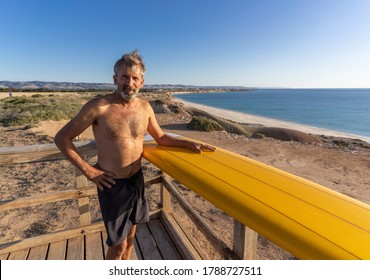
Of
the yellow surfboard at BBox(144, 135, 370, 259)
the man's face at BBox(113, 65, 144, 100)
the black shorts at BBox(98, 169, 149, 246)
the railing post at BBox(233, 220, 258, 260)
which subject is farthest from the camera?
the black shorts at BBox(98, 169, 149, 246)

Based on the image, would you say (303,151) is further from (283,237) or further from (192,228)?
(283,237)

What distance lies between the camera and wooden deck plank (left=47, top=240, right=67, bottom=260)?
2617mm

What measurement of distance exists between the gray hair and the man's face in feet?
0.10

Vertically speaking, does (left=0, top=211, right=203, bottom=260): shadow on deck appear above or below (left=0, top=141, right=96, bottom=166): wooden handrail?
below

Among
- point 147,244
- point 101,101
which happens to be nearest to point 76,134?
point 101,101

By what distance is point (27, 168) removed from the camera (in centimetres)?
700

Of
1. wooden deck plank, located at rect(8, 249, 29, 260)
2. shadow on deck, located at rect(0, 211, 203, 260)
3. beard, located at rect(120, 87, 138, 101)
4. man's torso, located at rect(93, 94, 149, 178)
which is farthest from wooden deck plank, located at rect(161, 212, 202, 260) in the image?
beard, located at rect(120, 87, 138, 101)

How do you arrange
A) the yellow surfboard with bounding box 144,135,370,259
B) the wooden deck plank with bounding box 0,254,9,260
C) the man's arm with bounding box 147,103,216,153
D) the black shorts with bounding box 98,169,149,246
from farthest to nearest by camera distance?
the wooden deck plank with bounding box 0,254,9,260, the man's arm with bounding box 147,103,216,153, the black shorts with bounding box 98,169,149,246, the yellow surfboard with bounding box 144,135,370,259

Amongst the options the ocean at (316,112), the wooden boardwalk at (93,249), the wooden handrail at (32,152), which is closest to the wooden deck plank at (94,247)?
the wooden boardwalk at (93,249)

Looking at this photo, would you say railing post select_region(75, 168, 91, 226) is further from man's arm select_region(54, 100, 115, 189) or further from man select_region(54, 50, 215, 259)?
man's arm select_region(54, 100, 115, 189)

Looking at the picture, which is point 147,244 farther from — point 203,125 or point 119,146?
point 203,125

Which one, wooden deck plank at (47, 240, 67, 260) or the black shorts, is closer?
the black shorts

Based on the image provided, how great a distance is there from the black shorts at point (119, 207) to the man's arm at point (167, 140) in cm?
48

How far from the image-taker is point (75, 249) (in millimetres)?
2740
